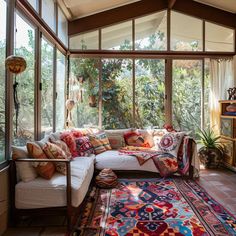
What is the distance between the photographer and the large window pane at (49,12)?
3674mm

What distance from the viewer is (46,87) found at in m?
3.86

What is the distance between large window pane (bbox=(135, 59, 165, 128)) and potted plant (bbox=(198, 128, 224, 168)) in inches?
38.2

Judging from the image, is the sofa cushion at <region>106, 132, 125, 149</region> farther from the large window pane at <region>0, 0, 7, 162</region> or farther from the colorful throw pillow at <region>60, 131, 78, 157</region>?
the large window pane at <region>0, 0, 7, 162</region>

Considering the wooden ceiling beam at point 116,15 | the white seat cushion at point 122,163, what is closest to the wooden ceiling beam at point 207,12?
the wooden ceiling beam at point 116,15

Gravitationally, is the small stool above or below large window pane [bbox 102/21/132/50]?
below

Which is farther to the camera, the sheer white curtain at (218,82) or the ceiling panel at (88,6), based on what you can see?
the sheer white curtain at (218,82)

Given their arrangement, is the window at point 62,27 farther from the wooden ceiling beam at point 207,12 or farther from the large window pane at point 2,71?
the wooden ceiling beam at point 207,12

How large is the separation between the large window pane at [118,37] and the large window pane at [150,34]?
0.57 ft

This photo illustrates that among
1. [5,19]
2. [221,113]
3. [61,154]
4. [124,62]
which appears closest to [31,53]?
[5,19]

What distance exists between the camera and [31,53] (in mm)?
3252

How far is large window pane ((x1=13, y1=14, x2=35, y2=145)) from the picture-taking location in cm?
287

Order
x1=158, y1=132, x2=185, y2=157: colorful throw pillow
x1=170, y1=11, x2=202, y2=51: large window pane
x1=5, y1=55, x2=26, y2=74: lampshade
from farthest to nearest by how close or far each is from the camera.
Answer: x1=170, y1=11, x2=202, y2=51: large window pane → x1=158, y1=132, x2=185, y2=157: colorful throw pillow → x1=5, y1=55, x2=26, y2=74: lampshade

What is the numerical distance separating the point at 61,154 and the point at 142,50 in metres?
3.26

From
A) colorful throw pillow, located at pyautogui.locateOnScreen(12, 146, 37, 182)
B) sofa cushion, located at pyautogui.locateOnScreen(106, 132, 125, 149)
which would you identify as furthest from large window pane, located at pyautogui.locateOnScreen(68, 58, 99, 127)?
colorful throw pillow, located at pyautogui.locateOnScreen(12, 146, 37, 182)
